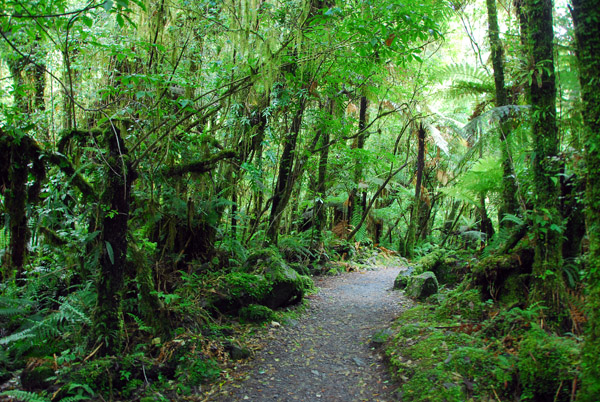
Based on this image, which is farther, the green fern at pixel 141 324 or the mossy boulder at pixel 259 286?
the mossy boulder at pixel 259 286

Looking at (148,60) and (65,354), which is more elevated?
(148,60)

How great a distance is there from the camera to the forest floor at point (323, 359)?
3.73 m

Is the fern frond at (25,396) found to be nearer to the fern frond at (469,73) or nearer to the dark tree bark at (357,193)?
the fern frond at (469,73)

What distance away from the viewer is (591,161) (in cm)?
239

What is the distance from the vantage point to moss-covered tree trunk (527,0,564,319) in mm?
3703

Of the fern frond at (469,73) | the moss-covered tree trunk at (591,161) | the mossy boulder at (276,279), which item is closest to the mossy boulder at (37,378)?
the mossy boulder at (276,279)

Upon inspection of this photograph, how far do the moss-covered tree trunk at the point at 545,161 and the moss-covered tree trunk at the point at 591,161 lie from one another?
4.53ft

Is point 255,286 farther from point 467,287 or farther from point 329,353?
point 467,287

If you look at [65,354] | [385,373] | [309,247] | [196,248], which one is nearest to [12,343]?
[65,354]

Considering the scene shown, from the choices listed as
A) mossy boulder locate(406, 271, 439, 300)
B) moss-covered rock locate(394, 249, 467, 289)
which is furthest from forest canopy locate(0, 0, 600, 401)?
mossy boulder locate(406, 271, 439, 300)

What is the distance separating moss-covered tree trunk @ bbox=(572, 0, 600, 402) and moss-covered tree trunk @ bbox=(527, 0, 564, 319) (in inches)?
54.4

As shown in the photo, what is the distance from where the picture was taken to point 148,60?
224 inches

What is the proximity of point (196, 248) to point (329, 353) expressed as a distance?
2.84m

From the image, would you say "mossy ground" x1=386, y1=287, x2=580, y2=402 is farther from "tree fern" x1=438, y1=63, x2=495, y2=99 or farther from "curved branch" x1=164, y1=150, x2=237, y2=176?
"tree fern" x1=438, y1=63, x2=495, y2=99
